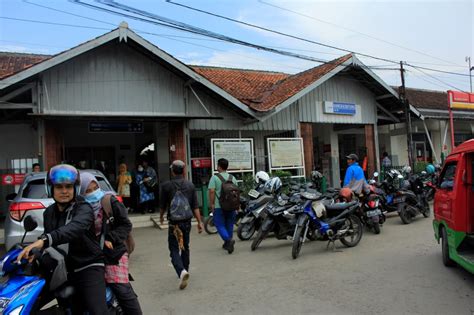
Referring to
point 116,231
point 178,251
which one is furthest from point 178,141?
point 116,231

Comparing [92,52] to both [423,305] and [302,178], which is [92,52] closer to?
[302,178]

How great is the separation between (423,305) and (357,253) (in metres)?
2.35

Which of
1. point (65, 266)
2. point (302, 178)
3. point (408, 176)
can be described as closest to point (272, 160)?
point (302, 178)

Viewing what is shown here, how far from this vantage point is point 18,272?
8.30 ft

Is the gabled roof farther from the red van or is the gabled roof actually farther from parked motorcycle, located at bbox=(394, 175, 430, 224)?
the red van

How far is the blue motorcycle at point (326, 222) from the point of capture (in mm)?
6391

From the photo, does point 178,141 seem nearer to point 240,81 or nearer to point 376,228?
point 240,81

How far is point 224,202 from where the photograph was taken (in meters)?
6.80

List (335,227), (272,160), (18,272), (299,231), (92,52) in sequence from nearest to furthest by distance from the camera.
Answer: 1. (18,272)
2. (299,231)
3. (335,227)
4. (92,52)
5. (272,160)

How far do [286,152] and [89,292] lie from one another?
35.0 feet

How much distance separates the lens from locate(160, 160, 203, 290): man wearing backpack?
5.14 metres

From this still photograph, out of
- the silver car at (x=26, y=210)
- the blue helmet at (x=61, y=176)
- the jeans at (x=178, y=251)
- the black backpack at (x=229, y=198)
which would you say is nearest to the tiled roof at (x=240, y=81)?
the black backpack at (x=229, y=198)

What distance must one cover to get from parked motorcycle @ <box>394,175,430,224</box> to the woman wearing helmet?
7642 mm

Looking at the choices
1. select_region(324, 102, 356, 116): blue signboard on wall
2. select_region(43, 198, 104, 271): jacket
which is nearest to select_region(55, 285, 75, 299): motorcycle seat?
select_region(43, 198, 104, 271): jacket
